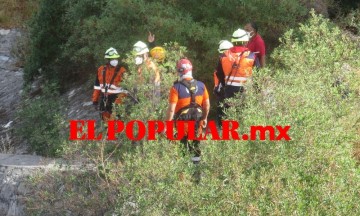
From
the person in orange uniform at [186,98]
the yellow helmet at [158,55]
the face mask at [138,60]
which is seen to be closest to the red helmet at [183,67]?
the person in orange uniform at [186,98]

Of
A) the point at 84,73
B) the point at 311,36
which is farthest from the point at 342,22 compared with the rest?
the point at 84,73

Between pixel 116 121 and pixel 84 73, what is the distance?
7.06 m

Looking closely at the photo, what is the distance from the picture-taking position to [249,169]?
523 centimetres

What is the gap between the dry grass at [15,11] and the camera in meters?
19.3

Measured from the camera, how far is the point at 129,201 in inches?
215

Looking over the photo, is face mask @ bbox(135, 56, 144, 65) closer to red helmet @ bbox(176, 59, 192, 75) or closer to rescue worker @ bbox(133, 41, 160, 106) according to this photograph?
rescue worker @ bbox(133, 41, 160, 106)

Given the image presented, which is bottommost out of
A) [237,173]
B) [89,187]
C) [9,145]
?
[9,145]

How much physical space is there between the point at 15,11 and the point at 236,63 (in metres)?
13.2

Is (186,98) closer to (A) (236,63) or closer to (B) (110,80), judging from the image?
(A) (236,63)

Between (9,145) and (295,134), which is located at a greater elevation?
(295,134)

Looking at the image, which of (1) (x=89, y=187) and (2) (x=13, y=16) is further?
(2) (x=13, y=16)

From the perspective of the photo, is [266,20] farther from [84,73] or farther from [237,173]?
[237,173]

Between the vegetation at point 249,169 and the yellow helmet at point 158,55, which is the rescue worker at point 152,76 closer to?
the vegetation at point 249,169

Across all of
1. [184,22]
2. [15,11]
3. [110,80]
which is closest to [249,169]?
[110,80]
